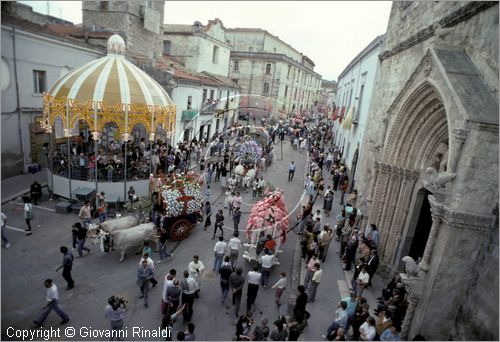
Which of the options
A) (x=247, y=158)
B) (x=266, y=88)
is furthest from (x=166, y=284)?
(x=266, y=88)

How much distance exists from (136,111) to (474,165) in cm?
1165

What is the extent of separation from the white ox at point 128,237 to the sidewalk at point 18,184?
620cm

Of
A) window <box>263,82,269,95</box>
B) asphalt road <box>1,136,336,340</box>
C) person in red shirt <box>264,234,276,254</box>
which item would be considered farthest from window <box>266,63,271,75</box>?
person in red shirt <box>264,234,276,254</box>

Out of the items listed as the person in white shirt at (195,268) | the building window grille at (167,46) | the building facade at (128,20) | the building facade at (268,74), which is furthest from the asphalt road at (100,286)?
the building window grille at (167,46)

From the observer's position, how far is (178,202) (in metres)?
11.0

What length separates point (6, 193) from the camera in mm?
13586

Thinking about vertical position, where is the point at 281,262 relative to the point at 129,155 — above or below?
below

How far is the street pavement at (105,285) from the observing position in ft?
24.7

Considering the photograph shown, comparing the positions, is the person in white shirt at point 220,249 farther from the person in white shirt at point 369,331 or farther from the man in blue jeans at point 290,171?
the man in blue jeans at point 290,171

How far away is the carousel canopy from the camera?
12.7m

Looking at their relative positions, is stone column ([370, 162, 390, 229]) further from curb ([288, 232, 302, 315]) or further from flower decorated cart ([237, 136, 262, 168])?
flower decorated cart ([237, 136, 262, 168])

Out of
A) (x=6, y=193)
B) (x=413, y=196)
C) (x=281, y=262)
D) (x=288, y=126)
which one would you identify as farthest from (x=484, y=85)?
(x=288, y=126)

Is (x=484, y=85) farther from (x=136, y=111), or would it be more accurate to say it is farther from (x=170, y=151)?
(x=170, y=151)

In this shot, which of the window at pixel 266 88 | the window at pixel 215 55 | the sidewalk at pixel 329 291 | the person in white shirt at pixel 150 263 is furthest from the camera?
the window at pixel 266 88
